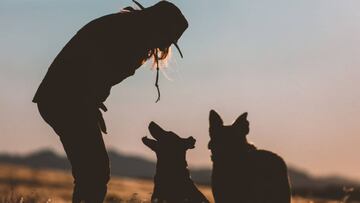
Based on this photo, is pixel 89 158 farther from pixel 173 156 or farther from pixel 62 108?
pixel 173 156

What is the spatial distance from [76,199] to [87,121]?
902 millimetres

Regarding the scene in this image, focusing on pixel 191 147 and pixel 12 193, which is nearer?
pixel 12 193

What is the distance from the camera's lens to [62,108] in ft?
33.5

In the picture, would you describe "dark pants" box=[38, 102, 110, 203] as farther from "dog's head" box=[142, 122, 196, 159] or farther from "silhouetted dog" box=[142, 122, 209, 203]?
"dog's head" box=[142, 122, 196, 159]

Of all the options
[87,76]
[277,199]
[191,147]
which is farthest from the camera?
[191,147]

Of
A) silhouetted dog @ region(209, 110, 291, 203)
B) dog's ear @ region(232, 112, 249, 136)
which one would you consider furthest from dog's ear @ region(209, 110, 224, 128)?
dog's ear @ region(232, 112, 249, 136)

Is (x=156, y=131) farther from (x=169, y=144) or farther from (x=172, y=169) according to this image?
(x=172, y=169)

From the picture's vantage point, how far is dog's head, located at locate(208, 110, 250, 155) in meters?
10.1

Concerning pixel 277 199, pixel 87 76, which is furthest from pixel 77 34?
pixel 277 199

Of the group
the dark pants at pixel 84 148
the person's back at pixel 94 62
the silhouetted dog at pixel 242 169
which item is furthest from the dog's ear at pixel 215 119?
the dark pants at pixel 84 148

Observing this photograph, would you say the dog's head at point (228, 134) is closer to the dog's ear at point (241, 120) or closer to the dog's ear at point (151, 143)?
the dog's ear at point (241, 120)

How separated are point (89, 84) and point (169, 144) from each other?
191 cm

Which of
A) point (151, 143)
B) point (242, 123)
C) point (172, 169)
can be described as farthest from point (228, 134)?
point (151, 143)

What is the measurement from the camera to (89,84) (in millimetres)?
10273
